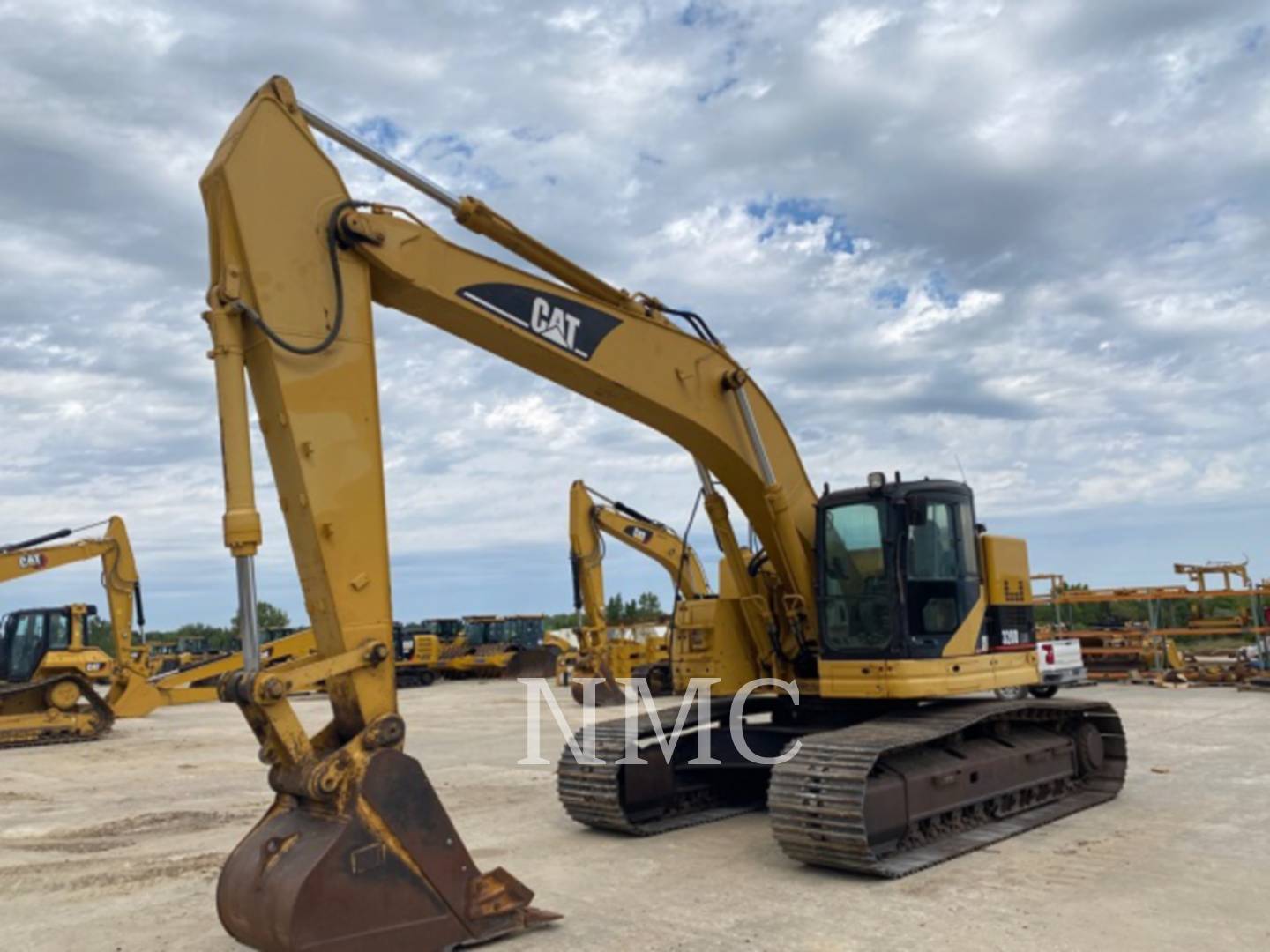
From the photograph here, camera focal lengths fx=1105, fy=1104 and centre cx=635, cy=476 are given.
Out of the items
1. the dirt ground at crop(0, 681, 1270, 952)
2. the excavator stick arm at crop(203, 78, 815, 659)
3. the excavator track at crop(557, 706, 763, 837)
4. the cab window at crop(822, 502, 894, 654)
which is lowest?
the dirt ground at crop(0, 681, 1270, 952)

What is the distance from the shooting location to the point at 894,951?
19.2 feet

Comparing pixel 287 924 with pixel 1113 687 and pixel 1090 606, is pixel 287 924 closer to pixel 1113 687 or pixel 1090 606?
pixel 1113 687

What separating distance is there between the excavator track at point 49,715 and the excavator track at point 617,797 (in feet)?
44.8

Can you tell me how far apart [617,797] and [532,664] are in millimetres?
25740

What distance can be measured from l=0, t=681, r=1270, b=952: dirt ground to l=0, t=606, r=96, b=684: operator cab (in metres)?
8.86

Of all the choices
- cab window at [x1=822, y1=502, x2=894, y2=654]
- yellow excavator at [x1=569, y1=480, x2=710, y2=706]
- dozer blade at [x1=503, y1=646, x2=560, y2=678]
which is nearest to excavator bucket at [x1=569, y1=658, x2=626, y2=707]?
yellow excavator at [x1=569, y1=480, x2=710, y2=706]

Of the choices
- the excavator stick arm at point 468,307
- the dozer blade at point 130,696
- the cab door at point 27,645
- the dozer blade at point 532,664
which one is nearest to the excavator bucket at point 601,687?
the dozer blade at point 130,696

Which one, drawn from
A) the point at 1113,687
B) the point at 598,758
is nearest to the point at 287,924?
the point at 598,758

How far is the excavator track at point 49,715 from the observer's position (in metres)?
19.2

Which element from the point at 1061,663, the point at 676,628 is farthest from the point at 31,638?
the point at 1061,663

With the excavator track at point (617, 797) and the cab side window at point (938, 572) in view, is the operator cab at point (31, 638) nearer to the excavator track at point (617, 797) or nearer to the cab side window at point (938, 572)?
the excavator track at point (617, 797)

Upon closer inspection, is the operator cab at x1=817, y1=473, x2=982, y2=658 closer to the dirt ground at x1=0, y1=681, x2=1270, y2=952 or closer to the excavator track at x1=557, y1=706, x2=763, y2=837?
the dirt ground at x1=0, y1=681, x2=1270, y2=952

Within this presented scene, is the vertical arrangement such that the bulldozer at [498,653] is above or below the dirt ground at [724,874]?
above

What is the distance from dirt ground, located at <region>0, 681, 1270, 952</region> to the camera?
6.22 m
